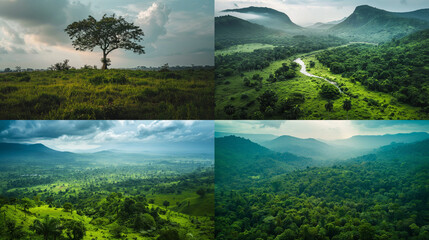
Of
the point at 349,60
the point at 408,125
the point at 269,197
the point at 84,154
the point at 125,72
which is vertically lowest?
the point at 269,197

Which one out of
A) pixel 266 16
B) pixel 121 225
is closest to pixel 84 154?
pixel 121 225

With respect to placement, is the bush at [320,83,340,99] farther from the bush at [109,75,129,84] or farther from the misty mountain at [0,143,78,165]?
the misty mountain at [0,143,78,165]

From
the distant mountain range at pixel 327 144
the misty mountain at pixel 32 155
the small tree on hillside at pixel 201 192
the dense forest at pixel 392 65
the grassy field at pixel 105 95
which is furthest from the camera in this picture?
the dense forest at pixel 392 65

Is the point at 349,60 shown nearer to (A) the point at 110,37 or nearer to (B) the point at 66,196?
(A) the point at 110,37

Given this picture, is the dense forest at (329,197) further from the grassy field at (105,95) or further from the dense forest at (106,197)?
the grassy field at (105,95)

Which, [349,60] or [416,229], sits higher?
[349,60]

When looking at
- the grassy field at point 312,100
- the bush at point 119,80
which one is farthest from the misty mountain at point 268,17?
the bush at point 119,80
